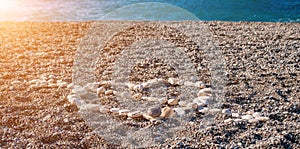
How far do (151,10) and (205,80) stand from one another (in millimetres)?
10738

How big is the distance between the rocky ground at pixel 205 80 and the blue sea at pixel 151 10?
6053mm

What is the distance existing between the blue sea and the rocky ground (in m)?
6.05

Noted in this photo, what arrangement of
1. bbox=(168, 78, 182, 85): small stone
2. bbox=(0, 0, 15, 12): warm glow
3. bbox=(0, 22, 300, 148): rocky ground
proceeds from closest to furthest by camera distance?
bbox=(0, 22, 300, 148): rocky ground → bbox=(168, 78, 182, 85): small stone → bbox=(0, 0, 15, 12): warm glow

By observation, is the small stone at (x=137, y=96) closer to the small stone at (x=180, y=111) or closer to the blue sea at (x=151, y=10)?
the small stone at (x=180, y=111)

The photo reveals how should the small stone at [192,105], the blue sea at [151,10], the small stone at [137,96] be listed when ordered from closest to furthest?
1. the small stone at [192,105]
2. the small stone at [137,96]
3. the blue sea at [151,10]

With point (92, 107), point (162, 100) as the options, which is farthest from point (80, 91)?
point (162, 100)

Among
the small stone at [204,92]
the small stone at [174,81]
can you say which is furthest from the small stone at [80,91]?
the small stone at [204,92]

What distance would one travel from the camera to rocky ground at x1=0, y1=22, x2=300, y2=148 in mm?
3600

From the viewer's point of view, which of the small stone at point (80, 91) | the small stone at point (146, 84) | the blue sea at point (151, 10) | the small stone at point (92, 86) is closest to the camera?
the small stone at point (80, 91)

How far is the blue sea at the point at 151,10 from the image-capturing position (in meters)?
14.4

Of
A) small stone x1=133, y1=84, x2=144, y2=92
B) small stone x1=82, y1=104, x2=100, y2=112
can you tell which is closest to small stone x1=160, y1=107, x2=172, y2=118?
small stone x1=82, y1=104, x2=100, y2=112

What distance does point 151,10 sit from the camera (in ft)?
52.0

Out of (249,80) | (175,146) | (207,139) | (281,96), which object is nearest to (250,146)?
(207,139)

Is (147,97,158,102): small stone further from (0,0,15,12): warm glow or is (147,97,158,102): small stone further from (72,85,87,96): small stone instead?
(0,0,15,12): warm glow
